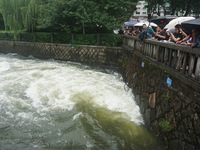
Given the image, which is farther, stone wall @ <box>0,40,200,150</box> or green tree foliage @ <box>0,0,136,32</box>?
green tree foliage @ <box>0,0,136,32</box>

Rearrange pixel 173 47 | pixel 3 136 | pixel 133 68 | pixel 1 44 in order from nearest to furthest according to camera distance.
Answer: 1. pixel 173 47
2. pixel 3 136
3. pixel 133 68
4. pixel 1 44

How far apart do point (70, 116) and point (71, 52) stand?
10.9 meters

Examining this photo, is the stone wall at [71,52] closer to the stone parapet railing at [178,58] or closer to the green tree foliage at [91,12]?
the green tree foliage at [91,12]

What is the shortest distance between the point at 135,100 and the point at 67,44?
35.0 ft

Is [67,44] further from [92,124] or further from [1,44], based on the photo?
[92,124]

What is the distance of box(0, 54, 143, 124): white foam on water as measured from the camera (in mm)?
7855

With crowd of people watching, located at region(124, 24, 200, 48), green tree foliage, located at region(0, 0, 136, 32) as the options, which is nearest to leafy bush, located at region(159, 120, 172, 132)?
crowd of people watching, located at region(124, 24, 200, 48)

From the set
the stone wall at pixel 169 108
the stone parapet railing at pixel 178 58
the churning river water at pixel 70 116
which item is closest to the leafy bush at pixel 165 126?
the stone wall at pixel 169 108

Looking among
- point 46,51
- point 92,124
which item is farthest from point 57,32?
point 92,124

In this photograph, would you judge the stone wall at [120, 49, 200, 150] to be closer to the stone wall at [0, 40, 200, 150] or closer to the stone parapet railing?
the stone wall at [0, 40, 200, 150]

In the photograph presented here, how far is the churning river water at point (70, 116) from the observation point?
18.3ft

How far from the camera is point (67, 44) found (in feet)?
57.8

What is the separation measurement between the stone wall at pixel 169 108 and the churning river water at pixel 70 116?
0.50 metres

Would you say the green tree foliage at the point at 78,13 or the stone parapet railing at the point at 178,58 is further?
the green tree foliage at the point at 78,13
